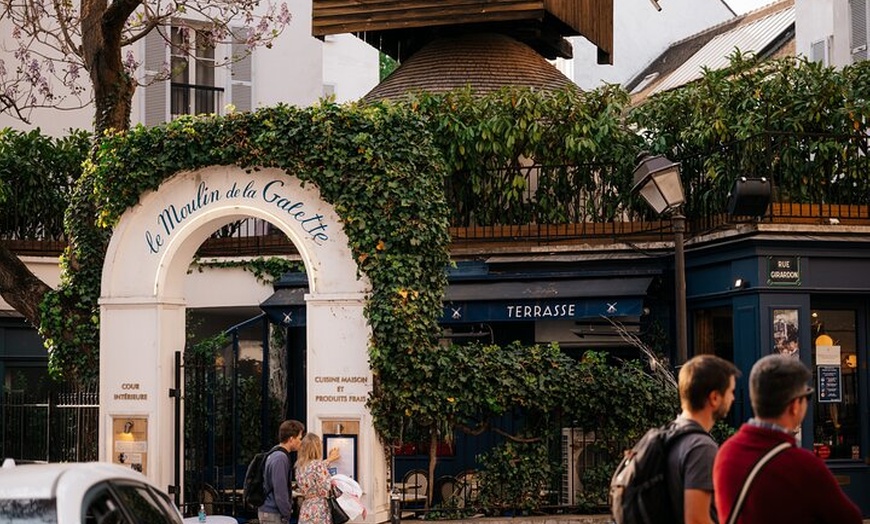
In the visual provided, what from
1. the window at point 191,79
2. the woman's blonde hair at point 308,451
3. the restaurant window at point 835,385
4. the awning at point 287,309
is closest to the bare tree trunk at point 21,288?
the awning at point 287,309

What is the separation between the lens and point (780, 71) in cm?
1966

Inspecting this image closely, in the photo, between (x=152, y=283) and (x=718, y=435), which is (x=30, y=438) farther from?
(x=718, y=435)

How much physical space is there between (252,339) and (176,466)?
869 centimetres

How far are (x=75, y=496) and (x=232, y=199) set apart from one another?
875 cm

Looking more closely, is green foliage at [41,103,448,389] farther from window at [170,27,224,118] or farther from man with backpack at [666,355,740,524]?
window at [170,27,224,118]

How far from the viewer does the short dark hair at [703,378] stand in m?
6.80

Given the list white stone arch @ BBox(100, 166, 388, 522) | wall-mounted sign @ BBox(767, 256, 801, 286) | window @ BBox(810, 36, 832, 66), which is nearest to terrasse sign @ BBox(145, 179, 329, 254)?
white stone arch @ BBox(100, 166, 388, 522)

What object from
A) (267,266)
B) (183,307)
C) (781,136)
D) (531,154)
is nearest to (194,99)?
(267,266)

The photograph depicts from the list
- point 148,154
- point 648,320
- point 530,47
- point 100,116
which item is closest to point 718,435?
point 648,320

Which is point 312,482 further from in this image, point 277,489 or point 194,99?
point 194,99

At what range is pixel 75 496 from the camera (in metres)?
7.76

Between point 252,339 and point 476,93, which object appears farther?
point 252,339

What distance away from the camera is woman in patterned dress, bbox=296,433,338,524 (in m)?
13.4

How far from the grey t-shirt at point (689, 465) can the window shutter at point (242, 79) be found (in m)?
22.0
